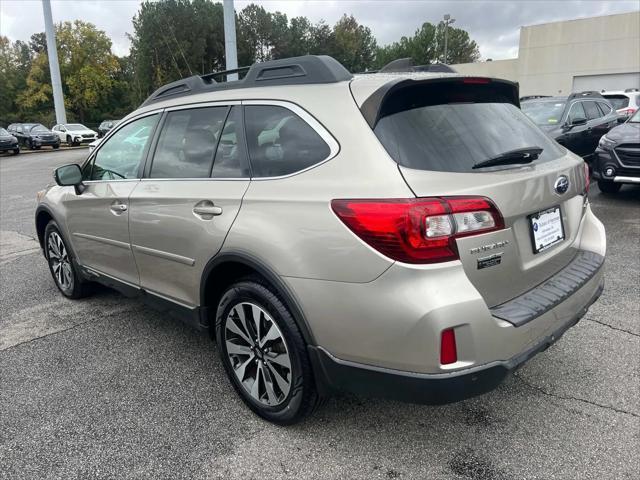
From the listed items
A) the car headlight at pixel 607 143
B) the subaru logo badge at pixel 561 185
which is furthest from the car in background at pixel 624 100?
the subaru logo badge at pixel 561 185

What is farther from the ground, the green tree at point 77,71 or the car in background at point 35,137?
the green tree at point 77,71

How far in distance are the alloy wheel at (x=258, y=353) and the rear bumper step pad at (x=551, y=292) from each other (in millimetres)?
1044

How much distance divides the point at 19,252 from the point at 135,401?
4.48 m

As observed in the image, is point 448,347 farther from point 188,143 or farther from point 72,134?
point 72,134

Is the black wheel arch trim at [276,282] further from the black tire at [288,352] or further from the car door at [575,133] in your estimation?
the car door at [575,133]

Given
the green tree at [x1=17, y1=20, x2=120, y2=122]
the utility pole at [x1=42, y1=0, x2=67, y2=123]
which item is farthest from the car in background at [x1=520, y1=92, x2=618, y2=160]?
the green tree at [x1=17, y1=20, x2=120, y2=122]

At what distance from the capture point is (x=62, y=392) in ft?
9.92

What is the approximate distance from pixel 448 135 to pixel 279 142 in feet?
2.71

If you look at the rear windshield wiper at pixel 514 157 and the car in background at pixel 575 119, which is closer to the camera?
the rear windshield wiper at pixel 514 157

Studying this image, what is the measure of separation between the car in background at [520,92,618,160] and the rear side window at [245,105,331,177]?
26.7ft

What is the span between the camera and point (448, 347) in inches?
76.8

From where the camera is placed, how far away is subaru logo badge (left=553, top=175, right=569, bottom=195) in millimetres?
2441

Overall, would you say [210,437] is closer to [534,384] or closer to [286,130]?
[286,130]

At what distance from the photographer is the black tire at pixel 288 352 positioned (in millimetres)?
2342
